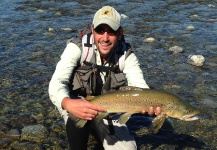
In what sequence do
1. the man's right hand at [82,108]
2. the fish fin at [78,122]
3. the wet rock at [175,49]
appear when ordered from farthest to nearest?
1. the wet rock at [175,49]
2. the fish fin at [78,122]
3. the man's right hand at [82,108]

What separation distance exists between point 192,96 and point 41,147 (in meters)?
3.99

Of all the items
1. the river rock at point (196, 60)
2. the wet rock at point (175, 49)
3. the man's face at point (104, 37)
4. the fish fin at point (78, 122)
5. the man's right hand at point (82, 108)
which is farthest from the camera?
the wet rock at point (175, 49)

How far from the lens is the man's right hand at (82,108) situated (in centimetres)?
470

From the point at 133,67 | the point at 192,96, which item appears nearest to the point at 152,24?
the point at 192,96

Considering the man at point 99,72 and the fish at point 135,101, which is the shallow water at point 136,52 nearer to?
the man at point 99,72

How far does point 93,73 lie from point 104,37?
2.45ft

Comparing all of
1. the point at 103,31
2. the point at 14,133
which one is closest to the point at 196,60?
the point at 103,31

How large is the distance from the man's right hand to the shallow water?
173 centimetres

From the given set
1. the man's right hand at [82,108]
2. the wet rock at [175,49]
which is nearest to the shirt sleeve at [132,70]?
the man's right hand at [82,108]

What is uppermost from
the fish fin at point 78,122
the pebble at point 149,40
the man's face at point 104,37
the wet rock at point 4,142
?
the man's face at point 104,37

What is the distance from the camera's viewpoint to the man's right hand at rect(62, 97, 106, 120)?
4.70 metres

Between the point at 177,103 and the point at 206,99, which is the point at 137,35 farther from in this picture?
the point at 177,103

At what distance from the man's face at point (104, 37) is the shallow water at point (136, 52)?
2.09m

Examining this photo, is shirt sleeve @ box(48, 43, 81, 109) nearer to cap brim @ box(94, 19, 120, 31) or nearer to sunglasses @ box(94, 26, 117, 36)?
sunglasses @ box(94, 26, 117, 36)
